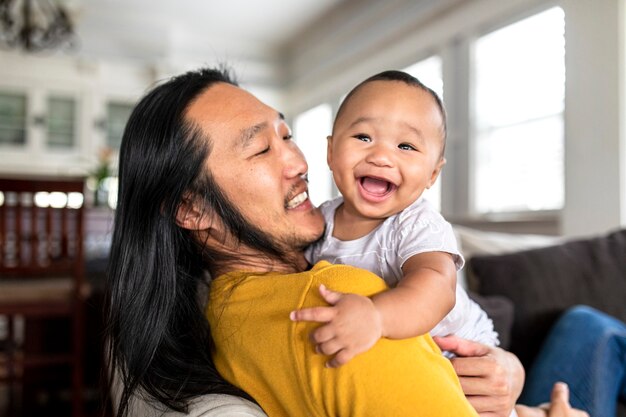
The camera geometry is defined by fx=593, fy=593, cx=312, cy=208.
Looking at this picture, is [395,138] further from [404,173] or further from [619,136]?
[619,136]

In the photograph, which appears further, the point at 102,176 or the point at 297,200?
the point at 102,176

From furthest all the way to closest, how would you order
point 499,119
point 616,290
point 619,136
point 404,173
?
point 499,119, point 619,136, point 616,290, point 404,173

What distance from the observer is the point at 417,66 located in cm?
429

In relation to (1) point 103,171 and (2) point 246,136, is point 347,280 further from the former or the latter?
(1) point 103,171

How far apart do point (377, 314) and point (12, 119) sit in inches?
223

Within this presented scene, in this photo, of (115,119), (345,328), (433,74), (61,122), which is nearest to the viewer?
(345,328)

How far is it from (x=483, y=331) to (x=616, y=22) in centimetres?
224

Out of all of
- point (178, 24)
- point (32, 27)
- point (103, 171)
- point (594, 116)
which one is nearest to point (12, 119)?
point (178, 24)

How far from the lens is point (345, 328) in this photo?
0.62m

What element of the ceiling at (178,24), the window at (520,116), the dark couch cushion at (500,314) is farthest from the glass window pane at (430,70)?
the dark couch cushion at (500,314)

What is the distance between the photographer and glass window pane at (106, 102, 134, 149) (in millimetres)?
5758

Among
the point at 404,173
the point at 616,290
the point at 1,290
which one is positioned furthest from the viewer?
the point at 1,290

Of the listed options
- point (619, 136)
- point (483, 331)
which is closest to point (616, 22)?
point (619, 136)

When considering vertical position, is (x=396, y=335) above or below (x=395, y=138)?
below
